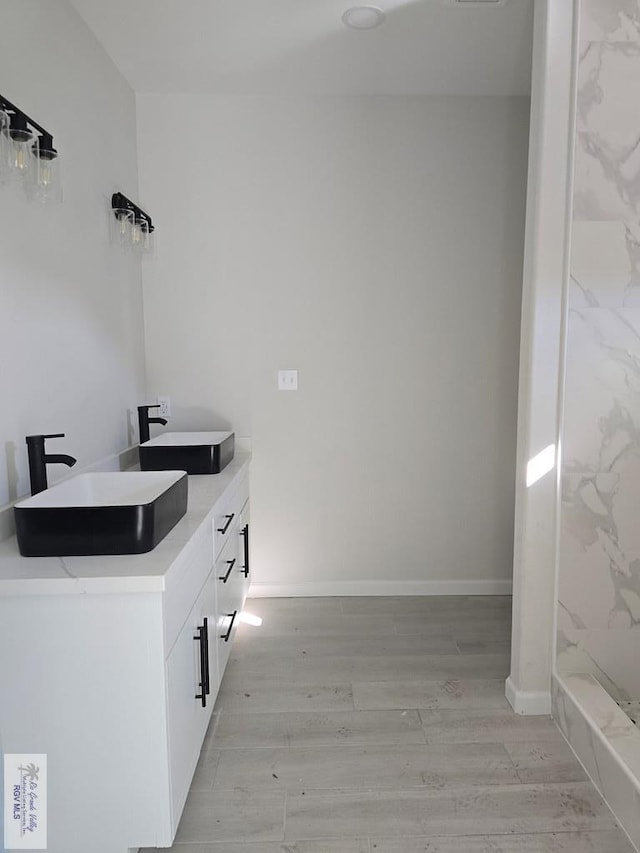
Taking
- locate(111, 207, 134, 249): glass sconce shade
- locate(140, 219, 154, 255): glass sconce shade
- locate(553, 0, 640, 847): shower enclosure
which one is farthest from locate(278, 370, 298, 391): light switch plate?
locate(553, 0, 640, 847): shower enclosure

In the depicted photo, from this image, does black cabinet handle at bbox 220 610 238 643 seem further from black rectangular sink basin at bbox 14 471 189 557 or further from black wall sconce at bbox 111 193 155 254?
black wall sconce at bbox 111 193 155 254

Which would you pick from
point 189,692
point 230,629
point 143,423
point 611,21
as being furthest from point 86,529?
point 611,21

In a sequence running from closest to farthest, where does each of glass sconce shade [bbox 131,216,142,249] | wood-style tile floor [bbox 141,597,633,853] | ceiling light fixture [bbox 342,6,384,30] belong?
wood-style tile floor [bbox 141,597,633,853]
ceiling light fixture [bbox 342,6,384,30]
glass sconce shade [bbox 131,216,142,249]

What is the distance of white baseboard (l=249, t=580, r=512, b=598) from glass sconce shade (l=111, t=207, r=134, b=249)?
6.17 feet

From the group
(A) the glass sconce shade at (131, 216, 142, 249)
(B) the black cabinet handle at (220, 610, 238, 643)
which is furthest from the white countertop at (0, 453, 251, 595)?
(A) the glass sconce shade at (131, 216, 142, 249)

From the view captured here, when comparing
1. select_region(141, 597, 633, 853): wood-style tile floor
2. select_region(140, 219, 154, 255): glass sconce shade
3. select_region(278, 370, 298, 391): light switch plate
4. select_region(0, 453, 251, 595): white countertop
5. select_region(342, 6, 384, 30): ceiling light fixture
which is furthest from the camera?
select_region(278, 370, 298, 391): light switch plate

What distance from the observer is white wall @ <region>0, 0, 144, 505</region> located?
178 cm

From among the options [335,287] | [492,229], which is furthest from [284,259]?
[492,229]

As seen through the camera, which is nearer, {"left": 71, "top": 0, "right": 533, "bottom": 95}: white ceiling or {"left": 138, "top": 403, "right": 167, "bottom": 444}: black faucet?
{"left": 71, "top": 0, "right": 533, "bottom": 95}: white ceiling

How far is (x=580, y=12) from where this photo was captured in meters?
1.99

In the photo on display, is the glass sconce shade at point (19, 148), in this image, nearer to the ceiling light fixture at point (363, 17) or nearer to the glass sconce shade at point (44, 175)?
the glass sconce shade at point (44, 175)

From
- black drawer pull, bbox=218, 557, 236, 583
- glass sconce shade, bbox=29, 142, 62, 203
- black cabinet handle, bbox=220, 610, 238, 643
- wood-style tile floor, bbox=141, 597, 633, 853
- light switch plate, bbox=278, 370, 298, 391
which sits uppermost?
glass sconce shade, bbox=29, 142, 62, 203

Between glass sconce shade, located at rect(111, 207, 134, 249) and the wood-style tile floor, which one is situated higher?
glass sconce shade, located at rect(111, 207, 134, 249)

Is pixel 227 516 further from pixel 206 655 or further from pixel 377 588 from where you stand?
pixel 377 588
